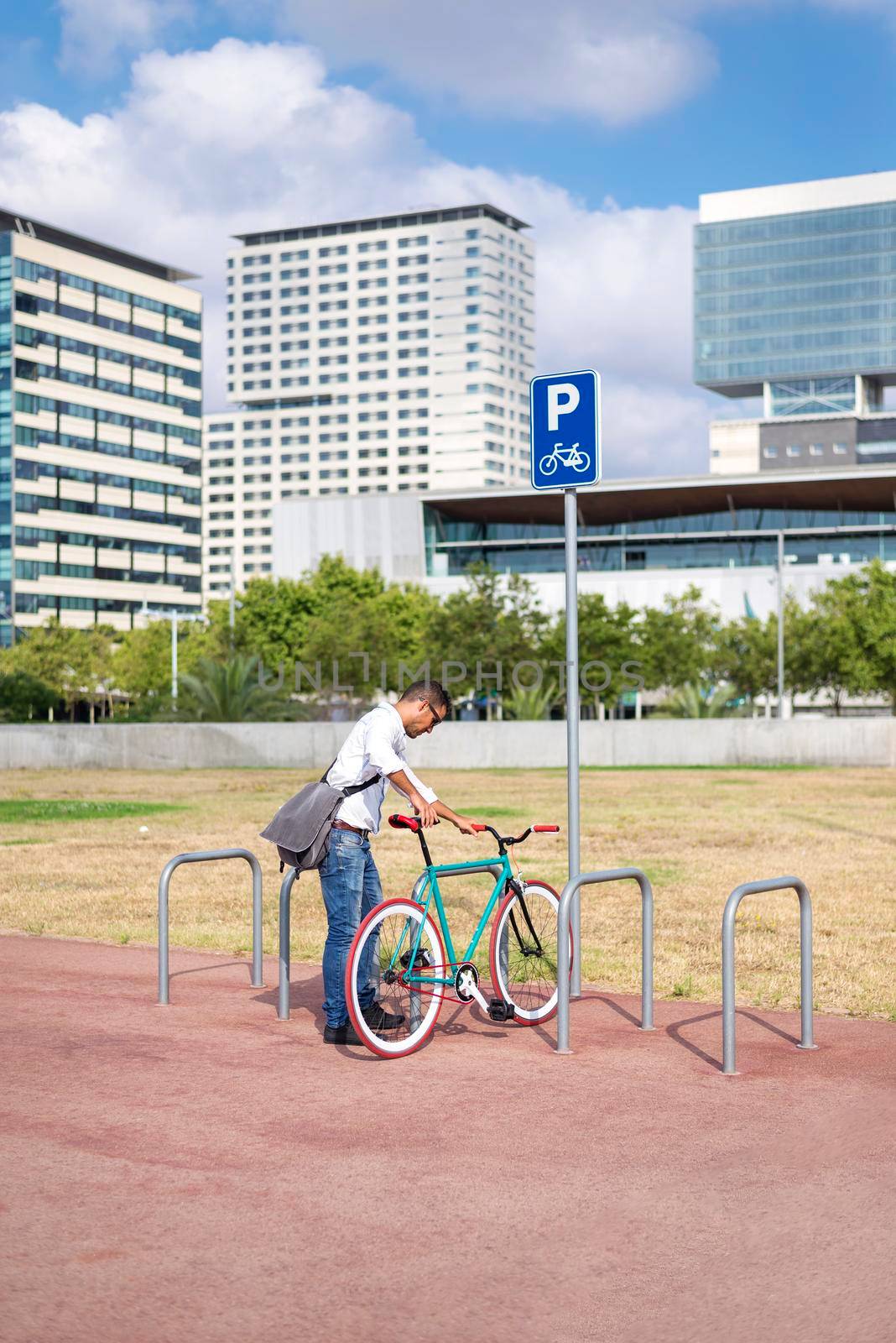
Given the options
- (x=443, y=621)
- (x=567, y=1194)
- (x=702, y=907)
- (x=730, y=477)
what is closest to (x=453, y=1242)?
(x=567, y=1194)

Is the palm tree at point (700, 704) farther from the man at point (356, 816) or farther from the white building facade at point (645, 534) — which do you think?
the white building facade at point (645, 534)

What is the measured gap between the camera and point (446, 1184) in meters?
5.00

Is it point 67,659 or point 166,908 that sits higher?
point 67,659

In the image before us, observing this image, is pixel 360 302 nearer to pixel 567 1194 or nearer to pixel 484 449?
pixel 484 449

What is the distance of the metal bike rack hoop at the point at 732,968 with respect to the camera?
6.61m

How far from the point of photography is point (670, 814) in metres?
22.2

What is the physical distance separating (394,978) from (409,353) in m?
190

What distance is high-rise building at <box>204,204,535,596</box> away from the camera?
186500 mm

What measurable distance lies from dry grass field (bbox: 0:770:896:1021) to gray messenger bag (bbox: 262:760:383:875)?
2.56 metres

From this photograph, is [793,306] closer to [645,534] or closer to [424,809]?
[645,534]

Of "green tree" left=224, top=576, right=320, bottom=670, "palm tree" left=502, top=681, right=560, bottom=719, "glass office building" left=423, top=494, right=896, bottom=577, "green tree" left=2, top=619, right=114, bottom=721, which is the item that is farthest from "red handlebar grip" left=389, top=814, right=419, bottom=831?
"green tree" left=2, top=619, right=114, bottom=721

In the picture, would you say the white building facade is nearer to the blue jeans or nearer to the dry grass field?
the dry grass field

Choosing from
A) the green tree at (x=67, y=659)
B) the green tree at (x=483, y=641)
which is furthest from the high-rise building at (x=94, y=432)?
the green tree at (x=483, y=641)

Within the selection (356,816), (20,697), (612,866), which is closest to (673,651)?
(20,697)
